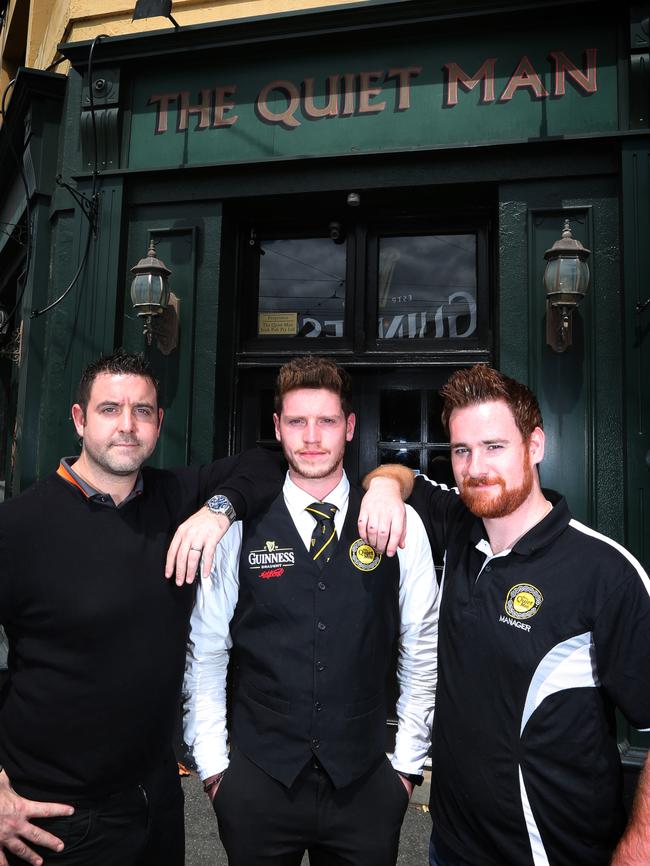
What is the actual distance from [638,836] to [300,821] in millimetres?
1054

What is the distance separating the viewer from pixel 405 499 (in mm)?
2303

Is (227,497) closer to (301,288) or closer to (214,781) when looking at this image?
(214,781)

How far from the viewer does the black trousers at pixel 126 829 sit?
1830 millimetres

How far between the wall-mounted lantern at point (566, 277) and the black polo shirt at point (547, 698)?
2.59m

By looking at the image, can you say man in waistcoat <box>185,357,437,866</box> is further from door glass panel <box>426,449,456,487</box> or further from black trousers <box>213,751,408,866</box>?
door glass panel <box>426,449,456,487</box>

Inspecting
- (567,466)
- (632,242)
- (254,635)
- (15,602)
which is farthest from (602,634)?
(632,242)

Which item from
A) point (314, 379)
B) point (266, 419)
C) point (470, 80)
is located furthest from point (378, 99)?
point (314, 379)

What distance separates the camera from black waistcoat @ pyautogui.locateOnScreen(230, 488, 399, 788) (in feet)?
6.36

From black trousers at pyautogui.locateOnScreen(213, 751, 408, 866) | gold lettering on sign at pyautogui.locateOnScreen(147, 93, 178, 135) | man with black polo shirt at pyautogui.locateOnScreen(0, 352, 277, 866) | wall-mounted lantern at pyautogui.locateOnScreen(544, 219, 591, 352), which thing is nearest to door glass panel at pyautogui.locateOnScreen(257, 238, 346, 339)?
gold lettering on sign at pyautogui.locateOnScreen(147, 93, 178, 135)

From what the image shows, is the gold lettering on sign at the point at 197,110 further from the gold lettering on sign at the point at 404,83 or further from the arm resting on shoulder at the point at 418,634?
the arm resting on shoulder at the point at 418,634

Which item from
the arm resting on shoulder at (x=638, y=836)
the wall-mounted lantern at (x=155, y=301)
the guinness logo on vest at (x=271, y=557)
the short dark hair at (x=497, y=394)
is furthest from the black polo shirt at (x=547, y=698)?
the wall-mounted lantern at (x=155, y=301)

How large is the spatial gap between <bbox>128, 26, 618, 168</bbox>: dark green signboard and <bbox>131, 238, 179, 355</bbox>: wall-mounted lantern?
106 cm

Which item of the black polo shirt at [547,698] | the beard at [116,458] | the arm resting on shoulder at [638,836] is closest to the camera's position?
the arm resting on shoulder at [638,836]

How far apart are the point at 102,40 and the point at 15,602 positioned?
489 cm
